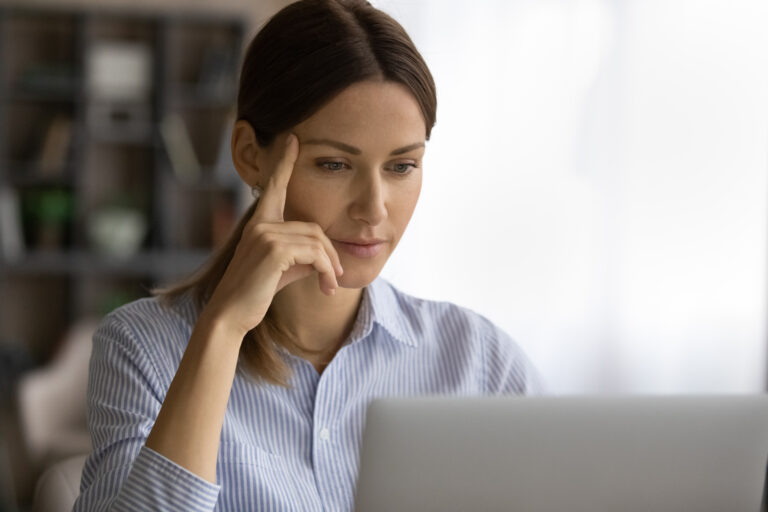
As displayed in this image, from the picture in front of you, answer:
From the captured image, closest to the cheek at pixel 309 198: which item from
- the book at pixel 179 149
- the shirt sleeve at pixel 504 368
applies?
the shirt sleeve at pixel 504 368

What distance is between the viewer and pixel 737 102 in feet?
13.9

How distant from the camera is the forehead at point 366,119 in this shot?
A: 133 centimetres

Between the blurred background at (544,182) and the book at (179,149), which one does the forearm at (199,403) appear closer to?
the blurred background at (544,182)

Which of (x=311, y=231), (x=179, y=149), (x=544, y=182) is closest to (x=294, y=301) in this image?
(x=311, y=231)

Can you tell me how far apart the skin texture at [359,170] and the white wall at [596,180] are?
2.85 metres

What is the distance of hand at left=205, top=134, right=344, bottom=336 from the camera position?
1.21 metres

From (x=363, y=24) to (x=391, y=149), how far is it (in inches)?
8.7

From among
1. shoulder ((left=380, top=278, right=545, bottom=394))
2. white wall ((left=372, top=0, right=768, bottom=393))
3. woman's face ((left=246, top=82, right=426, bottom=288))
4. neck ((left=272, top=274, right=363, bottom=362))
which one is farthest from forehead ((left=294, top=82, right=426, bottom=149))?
white wall ((left=372, top=0, right=768, bottom=393))

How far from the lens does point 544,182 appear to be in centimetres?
432

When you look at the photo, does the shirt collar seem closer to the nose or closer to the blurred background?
the nose

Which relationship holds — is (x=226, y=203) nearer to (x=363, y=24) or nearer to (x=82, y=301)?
(x=82, y=301)

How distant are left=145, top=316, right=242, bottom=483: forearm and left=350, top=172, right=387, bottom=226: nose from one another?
277 mm

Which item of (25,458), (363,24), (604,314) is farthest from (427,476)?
(604,314)

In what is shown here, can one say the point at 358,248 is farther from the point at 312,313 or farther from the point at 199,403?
the point at 199,403
